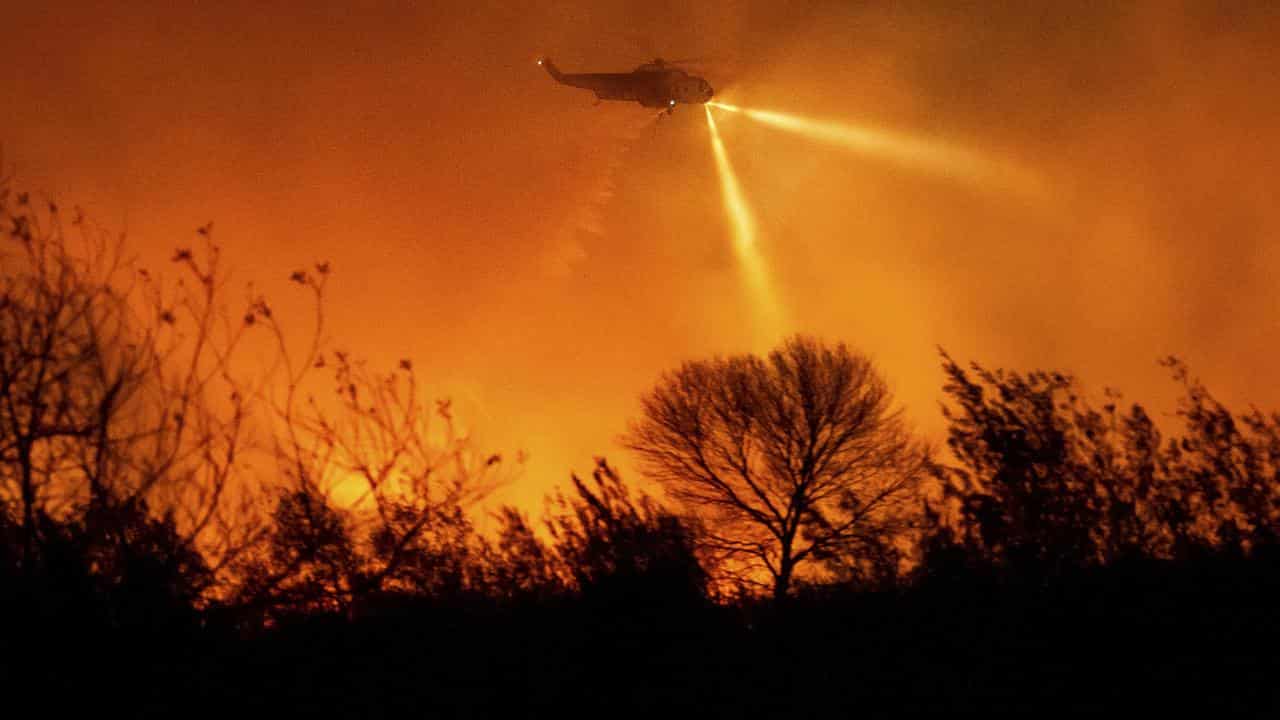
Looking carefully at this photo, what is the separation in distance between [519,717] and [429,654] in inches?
34.6

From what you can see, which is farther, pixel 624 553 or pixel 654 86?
pixel 654 86

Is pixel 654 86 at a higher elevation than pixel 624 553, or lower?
higher

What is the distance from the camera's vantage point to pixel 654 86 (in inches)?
816

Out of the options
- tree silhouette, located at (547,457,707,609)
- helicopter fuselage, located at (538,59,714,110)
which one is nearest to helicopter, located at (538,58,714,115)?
helicopter fuselage, located at (538,59,714,110)

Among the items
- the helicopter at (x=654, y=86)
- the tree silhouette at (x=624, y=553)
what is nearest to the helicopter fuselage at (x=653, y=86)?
the helicopter at (x=654, y=86)

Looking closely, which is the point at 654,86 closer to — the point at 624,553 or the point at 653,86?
the point at 653,86

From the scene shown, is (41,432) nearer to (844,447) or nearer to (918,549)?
(918,549)

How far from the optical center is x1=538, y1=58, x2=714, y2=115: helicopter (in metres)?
20.6

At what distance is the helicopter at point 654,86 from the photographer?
2058 centimetres

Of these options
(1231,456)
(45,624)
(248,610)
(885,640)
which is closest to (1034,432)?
(1231,456)

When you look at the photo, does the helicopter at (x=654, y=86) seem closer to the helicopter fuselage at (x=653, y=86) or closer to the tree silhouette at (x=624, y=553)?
the helicopter fuselage at (x=653, y=86)

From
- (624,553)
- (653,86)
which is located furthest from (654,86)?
(624,553)

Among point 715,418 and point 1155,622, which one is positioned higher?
point 715,418

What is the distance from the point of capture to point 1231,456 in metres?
9.90
